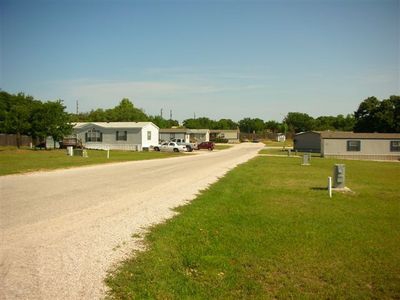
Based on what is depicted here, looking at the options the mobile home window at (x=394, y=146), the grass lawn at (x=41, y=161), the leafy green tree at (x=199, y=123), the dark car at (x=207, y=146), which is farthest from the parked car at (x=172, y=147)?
the leafy green tree at (x=199, y=123)

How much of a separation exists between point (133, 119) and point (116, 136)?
40638mm

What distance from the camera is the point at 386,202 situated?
525 inches

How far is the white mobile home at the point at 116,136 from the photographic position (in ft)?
162

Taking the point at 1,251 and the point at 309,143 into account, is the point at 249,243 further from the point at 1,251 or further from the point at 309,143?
the point at 309,143

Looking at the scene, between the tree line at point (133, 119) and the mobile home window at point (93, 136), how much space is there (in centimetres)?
543

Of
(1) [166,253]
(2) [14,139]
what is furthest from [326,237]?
(2) [14,139]

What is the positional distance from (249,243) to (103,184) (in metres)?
9.19

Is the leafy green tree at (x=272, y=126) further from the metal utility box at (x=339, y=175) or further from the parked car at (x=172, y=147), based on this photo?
the metal utility box at (x=339, y=175)

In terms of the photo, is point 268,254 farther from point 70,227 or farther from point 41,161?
point 41,161

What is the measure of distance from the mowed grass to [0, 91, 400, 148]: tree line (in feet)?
112

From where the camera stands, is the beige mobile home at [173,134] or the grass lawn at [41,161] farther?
the beige mobile home at [173,134]

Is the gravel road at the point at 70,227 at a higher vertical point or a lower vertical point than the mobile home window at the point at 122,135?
lower

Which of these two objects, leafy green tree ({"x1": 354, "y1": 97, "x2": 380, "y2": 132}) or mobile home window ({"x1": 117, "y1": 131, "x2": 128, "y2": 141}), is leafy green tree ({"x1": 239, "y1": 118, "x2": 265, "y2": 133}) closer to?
leafy green tree ({"x1": 354, "y1": 97, "x2": 380, "y2": 132})

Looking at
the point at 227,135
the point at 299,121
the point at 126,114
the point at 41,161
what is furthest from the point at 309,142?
the point at 299,121
